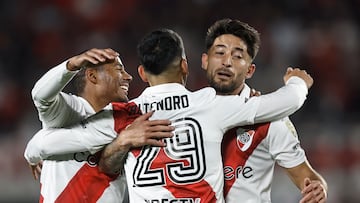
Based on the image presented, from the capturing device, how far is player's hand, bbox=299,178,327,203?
11.3ft

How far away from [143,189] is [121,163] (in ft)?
0.72

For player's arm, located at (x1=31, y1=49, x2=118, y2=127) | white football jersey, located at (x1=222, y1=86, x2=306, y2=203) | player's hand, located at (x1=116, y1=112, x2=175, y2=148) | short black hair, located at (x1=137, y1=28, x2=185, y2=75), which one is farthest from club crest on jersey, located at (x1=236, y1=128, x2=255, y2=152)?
player's arm, located at (x1=31, y1=49, x2=118, y2=127)

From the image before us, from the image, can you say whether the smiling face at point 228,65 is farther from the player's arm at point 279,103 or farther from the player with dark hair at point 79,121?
the player with dark hair at point 79,121

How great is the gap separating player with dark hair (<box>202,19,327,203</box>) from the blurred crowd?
3443mm

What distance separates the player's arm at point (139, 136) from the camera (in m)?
3.45

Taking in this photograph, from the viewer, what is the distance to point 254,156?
3.62 metres

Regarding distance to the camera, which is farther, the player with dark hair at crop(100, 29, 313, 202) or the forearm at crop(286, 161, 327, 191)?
the forearm at crop(286, 161, 327, 191)

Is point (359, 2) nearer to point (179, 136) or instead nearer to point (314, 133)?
point (314, 133)

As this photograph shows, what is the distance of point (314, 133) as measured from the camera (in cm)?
748

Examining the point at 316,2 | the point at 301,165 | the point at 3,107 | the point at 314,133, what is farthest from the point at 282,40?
the point at 301,165

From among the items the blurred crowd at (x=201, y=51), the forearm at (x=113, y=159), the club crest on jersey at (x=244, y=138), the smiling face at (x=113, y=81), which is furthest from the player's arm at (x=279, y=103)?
Result: the blurred crowd at (x=201, y=51)

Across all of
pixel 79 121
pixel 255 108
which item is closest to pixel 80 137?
pixel 79 121

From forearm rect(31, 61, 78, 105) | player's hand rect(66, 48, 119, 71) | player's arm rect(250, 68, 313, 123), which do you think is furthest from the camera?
player's arm rect(250, 68, 313, 123)

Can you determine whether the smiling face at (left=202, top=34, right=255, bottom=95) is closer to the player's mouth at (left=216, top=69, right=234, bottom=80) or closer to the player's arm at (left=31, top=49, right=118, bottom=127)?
the player's mouth at (left=216, top=69, right=234, bottom=80)
